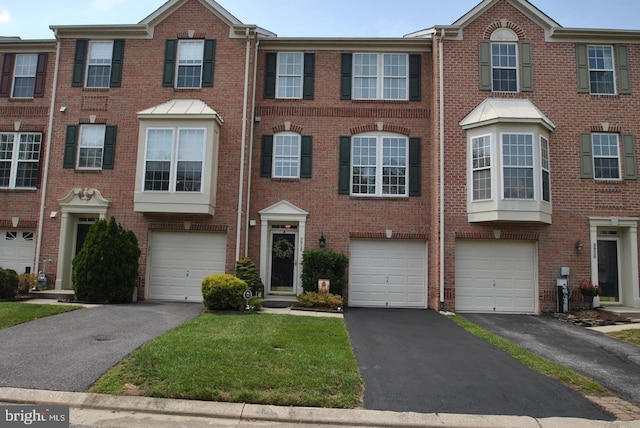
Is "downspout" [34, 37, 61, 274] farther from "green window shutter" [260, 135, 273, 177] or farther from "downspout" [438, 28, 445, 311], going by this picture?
"downspout" [438, 28, 445, 311]

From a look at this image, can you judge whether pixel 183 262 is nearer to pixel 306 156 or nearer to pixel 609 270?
pixel 306 156

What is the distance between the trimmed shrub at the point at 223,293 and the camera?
11648 millimetres

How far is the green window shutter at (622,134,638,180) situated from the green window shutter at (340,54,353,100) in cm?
896

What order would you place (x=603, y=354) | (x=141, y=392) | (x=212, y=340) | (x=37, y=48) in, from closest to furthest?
1. (x=141, y=392)
2. (x=212, y=340)
3. (x=603, y=354)
4. (x=37, y=48)

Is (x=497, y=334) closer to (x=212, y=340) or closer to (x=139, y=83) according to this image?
(x=212, y=340)

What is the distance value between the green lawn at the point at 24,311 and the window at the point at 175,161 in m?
4.50

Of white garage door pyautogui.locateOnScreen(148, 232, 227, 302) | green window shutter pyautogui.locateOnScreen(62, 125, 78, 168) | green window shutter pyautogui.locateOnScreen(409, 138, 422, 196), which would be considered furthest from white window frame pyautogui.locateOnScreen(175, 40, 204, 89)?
green window shutter pyautogui.locateOnScreen(409, 138, 422, 196)

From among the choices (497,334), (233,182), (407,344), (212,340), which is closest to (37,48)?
(233,182)

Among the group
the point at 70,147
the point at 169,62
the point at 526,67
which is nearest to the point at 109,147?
the point at 70,147

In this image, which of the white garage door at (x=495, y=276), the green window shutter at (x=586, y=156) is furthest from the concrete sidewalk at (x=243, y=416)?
the green window shutter at (x=586, y=156)

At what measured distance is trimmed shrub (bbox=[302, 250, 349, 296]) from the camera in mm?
13484

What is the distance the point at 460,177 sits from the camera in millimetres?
13844

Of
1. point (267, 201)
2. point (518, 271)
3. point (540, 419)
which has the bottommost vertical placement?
point (540, 419)

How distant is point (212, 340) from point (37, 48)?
1395cm
